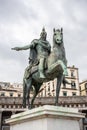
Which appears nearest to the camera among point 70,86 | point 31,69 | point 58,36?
point 58,36

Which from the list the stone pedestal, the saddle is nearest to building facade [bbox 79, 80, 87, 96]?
the saddle

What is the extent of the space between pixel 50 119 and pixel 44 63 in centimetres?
288

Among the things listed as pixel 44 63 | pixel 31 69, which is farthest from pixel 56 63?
pixel 31 69

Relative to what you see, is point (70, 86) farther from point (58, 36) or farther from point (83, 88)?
point (58, 36)

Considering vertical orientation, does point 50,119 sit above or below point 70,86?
below

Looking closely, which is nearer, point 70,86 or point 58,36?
point 58,36

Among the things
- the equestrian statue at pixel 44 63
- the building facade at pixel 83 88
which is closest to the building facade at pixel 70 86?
the building facade at pixel 83 88

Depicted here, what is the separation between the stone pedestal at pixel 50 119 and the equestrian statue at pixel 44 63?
1.31 metres

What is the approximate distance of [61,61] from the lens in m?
11.2

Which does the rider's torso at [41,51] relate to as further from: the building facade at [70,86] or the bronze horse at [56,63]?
the building facade at [70,86]

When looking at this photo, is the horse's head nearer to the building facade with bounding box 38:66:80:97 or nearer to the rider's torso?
the rider's torso

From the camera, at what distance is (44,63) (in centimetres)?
1184

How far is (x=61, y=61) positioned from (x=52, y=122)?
2589 millimetres

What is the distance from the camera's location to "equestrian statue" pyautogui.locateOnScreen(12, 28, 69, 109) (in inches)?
448
